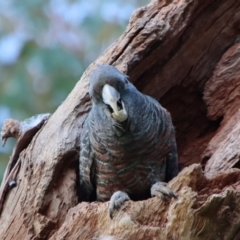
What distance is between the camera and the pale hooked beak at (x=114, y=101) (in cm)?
177

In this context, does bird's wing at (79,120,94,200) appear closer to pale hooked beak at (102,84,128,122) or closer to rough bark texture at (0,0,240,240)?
rough bark texture at (0,0,240,240)

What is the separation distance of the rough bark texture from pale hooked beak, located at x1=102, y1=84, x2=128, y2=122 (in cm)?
33

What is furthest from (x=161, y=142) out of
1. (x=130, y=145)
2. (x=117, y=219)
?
(x=117, y=219)

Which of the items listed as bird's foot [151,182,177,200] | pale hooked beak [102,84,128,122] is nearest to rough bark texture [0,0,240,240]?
bird's foot [151,182,177,200]

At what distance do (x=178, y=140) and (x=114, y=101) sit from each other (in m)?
0.82

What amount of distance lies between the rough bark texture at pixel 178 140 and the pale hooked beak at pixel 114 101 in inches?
13.1

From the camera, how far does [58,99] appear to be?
3.39m

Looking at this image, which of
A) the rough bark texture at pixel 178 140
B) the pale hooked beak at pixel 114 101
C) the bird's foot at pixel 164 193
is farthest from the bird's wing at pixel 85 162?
the bird's foot at pixel 164 193

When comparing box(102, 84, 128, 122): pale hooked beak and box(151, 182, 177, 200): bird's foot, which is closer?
box(151, 182, 177, 200): bird's foot

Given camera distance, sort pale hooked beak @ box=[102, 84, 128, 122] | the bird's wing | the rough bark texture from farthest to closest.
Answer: the bird's wing, pale hooked beak @ box=[102, 84, 128, 122], the rough bark texture

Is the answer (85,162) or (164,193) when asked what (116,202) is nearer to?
(164,193)

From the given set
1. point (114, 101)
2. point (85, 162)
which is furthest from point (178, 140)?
point (114, 101)

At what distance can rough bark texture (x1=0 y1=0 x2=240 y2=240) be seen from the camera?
162 cm

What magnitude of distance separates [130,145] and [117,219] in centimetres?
38
